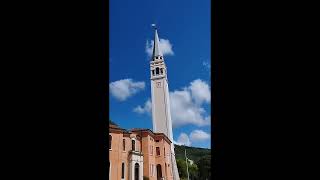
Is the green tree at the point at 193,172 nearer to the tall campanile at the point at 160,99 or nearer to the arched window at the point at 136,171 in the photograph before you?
the tall campanile at the point at 160,99

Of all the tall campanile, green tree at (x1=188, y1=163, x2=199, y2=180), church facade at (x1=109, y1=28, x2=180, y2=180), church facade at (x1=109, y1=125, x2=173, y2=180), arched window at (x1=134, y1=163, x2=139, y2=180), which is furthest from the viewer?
green tree at (x1=188, y1=163, x2=199, y2=180)

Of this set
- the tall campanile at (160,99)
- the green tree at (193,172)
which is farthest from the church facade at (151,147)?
the green tree at (193,172)

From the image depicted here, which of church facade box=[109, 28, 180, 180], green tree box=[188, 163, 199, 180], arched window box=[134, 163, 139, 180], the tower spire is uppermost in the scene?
the tower spire

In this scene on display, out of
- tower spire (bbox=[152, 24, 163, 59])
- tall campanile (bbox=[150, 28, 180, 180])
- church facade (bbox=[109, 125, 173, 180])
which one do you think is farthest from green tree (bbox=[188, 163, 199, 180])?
tower spire (bbox=[152, 24, 163, 59])

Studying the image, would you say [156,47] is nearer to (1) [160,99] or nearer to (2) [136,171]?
(1) [160,99]

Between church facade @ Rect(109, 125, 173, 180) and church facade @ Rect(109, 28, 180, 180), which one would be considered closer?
church facade @ Rect(109, 125, 173, 180)

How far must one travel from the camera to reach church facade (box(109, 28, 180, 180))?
27969 millimetres

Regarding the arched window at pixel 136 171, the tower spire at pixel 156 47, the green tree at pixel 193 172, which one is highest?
the tower spire at pixel 156 47

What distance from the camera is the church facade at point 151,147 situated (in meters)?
28.0

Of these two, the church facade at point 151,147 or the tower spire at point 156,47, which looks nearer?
the church facade at point 151,147

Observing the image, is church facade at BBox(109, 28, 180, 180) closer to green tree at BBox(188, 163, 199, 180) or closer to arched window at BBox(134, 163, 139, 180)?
arched window at BBox(134, 163, 139, 180)
